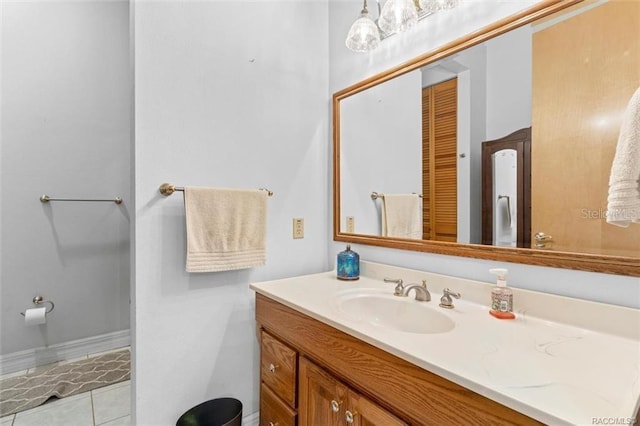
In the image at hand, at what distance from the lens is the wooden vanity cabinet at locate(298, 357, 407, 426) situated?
0.81m

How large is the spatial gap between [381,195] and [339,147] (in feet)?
1.32

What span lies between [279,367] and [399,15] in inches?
61.5

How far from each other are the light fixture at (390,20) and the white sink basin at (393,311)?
1149 millimetres

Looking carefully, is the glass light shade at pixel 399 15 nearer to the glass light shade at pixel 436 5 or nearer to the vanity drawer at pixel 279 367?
the glass light shade at pixel 436 5

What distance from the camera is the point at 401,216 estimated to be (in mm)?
1422

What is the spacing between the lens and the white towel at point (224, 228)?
1271 mm

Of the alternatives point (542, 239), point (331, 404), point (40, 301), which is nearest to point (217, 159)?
point (331, 404)

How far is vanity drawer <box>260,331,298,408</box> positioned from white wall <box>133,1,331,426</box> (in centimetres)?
23

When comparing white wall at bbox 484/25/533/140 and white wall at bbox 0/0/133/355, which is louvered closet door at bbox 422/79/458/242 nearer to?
white wall at bbox 484/25/533/140

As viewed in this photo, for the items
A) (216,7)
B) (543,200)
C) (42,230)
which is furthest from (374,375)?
(42,230)

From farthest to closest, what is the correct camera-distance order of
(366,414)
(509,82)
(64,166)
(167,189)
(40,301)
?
(64,166)
(40,301)
(167,189)
(509,82)
(366,414)

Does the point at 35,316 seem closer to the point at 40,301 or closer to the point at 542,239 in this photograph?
the point at 40,301

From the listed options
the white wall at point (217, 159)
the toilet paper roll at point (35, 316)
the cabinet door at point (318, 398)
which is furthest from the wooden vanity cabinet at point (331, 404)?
the toilet paper roll at point (35, 316)

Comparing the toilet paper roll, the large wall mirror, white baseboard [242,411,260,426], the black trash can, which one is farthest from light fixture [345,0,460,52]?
the toilet paper roll
